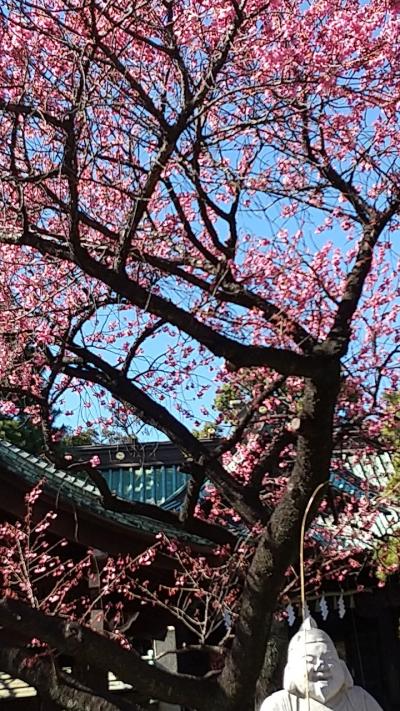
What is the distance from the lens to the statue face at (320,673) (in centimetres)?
298

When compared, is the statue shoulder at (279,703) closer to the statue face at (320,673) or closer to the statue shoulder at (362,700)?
the statue face at (320,673)

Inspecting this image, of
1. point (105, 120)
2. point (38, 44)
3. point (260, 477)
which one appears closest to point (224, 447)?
point (260, 477)

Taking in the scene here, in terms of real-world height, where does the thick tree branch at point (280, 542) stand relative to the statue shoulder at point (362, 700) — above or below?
above

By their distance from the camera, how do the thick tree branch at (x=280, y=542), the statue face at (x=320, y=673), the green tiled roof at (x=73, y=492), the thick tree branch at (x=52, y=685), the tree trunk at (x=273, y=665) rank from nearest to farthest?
the statue face at (x=320, y=673) < the thick tree branch at (x=280, y=542) < the thick tree branch at (x=52, y=685) < the tree trunk at (x=273, y=665) < the green tiled roof at (x=73, y=492)

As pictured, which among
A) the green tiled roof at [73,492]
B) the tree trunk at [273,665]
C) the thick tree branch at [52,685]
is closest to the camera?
the thick tree branch at [52,685]

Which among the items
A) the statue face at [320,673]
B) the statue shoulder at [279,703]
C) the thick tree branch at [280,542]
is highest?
the thick tree branch at [280,542]

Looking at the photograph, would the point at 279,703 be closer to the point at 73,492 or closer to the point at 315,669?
the point at 315,669

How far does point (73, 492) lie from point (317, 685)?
10.5ft

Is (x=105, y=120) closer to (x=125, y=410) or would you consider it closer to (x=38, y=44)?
(x=38, y=44)

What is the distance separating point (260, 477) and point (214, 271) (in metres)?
1.57

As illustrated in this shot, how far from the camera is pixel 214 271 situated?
15.6 feet

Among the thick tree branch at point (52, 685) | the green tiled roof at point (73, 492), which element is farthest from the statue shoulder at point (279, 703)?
the green tiled roof at point (73, 492)

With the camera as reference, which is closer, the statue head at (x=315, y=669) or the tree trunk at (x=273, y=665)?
the statue head at (x=315, y=669)

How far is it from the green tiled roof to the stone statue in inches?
111
